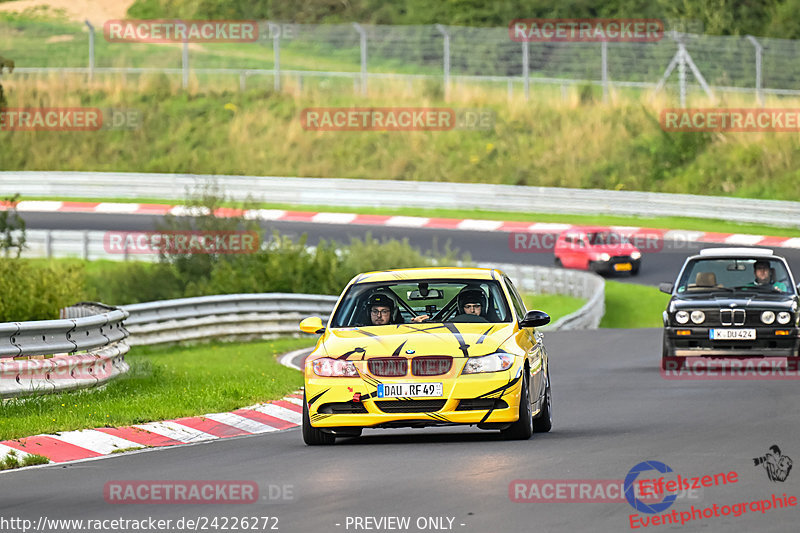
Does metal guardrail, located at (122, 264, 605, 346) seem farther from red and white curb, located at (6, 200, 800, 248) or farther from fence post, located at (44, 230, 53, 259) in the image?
fence post, located at (44, 230, 53, 259)

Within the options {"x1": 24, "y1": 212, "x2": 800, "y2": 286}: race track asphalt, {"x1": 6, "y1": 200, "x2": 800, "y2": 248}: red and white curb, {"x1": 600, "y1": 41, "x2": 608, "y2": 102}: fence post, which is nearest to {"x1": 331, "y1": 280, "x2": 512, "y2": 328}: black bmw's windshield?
{"x1": 24, "y1": 212, "x2": 800, "y2": 286}: race track asphalt

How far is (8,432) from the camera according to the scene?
40.0ft

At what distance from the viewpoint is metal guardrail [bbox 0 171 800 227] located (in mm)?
42250

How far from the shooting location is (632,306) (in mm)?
32562

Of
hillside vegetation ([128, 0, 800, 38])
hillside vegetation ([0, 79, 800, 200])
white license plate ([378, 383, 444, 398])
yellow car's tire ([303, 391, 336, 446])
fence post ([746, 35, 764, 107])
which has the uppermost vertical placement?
hillside vegetation ([128, 0, 800, 38])

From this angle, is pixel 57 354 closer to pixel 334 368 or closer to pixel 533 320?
pixel 334 368

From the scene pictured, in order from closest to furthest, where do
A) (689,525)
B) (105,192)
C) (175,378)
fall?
(689,525), (175,378), (105,192)

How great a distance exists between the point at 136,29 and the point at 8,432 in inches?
2378

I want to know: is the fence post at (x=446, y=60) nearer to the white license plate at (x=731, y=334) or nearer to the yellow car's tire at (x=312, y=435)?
the white license plate at (x=731, y=334)

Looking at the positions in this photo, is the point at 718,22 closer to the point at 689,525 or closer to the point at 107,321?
the point at 107,321

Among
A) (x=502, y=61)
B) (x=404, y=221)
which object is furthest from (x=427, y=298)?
(x=502, y=61)

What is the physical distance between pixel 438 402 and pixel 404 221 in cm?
3249

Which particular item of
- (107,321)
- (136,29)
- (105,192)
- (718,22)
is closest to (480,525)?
(107,321)

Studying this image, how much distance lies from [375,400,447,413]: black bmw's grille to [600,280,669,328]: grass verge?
19865mm
